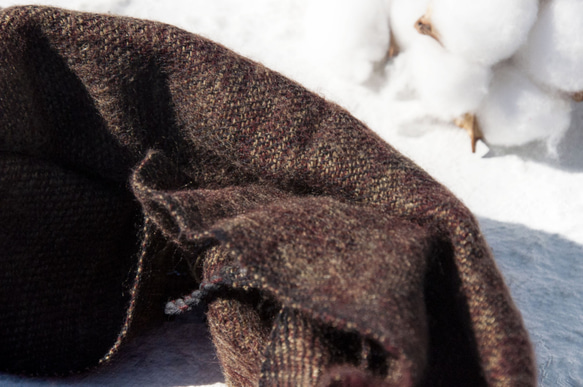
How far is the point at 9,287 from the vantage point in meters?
0.58

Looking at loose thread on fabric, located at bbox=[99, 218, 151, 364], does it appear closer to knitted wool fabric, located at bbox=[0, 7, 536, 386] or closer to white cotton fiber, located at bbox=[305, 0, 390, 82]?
knitted wool fabric, located at bbox=[0, 7, 536, 386]

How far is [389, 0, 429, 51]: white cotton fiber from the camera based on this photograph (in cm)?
79

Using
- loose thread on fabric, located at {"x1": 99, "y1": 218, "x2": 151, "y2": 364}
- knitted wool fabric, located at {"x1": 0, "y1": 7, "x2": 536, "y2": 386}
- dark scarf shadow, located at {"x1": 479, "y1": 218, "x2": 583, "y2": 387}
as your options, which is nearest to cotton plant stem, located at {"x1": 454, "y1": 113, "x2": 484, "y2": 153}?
dark scarf shadow, located at {"x1": 479, "y1": 218, "x2": 583, "y2": 387}

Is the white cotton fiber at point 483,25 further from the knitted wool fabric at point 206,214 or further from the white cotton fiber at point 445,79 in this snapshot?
the knitted wool fabric at point 206,214

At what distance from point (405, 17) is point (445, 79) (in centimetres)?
11

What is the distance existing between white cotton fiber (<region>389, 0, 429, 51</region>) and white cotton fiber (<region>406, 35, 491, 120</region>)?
17 mm

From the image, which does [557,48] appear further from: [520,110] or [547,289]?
[547,289]

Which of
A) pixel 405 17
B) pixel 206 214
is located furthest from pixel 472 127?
pixel 206 214

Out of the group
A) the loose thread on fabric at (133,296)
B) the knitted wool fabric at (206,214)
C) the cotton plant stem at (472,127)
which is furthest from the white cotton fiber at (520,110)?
the loose thread on fabric at (133,296)

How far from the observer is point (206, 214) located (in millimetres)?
507

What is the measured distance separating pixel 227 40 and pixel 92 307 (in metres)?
0.49

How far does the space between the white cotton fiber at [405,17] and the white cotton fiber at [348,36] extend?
1cm

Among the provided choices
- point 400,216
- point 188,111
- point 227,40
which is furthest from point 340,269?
point 227,40

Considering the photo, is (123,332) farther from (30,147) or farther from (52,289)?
(30,147)
